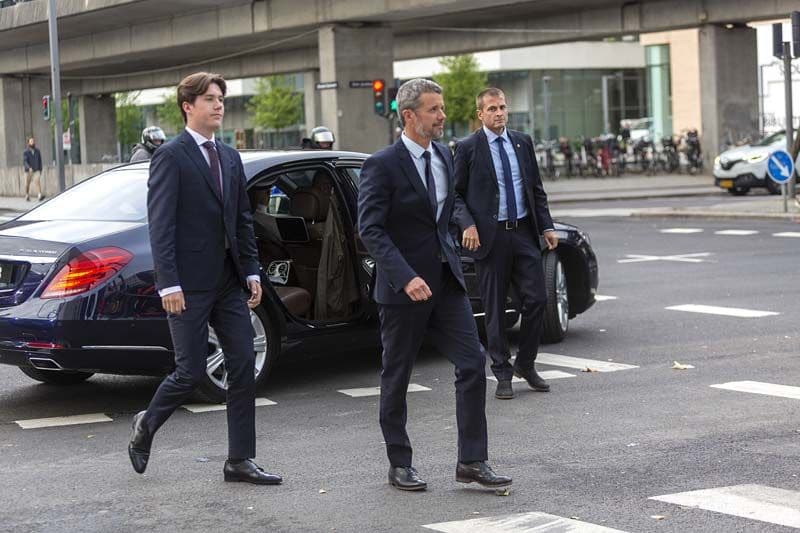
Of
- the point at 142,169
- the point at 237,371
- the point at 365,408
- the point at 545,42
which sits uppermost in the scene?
the point at 545,42

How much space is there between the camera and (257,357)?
8.76m

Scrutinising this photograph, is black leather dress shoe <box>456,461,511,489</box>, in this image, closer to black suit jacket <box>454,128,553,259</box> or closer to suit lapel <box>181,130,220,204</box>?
suit lapel <box>181,130,220,204</box>

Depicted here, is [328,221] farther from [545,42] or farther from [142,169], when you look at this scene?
[545,42]

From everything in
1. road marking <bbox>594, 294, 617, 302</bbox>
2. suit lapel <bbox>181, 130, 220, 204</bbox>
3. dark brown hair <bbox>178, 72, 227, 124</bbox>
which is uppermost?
dark brown hair <bbox>178, 72, 227, 124</bbox>

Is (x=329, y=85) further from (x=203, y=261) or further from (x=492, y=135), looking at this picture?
(x=203, y=261)

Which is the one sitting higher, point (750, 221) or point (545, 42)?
point (545, 42)

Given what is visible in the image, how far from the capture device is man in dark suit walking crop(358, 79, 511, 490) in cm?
614

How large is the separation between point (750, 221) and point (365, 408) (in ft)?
53.2

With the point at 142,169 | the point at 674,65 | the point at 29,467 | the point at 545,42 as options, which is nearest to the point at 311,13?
the point at 545,42

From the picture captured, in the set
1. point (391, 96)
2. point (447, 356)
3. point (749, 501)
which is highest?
point (391, 96)

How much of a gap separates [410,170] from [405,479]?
1321mm

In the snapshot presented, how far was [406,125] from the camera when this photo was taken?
6.21m

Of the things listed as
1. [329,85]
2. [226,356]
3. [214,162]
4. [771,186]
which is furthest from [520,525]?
[329,85]

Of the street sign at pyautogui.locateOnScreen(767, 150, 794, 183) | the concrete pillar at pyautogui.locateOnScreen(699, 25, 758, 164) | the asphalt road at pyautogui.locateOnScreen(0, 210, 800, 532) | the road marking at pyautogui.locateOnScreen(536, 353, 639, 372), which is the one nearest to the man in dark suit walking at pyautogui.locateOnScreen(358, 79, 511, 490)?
the asphalt road at pyautogui.locateOnScreen(0, 210, 800, 532)
